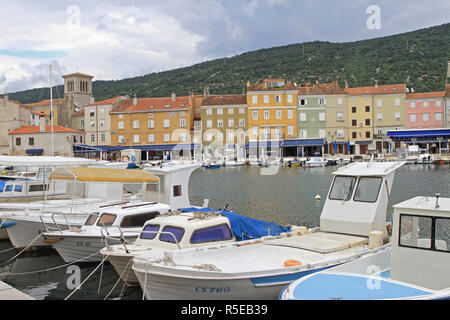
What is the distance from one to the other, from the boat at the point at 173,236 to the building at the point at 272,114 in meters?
65.6

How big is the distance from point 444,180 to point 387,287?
39.9 meters

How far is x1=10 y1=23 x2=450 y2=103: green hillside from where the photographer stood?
11756 centimetres

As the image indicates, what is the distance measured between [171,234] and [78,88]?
89366 mm

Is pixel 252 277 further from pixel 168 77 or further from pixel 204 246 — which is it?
pixel 168 77

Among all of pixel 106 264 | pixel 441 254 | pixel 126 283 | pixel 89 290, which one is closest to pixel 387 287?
pixel 441 254

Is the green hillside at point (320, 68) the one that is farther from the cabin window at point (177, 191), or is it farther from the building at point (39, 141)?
the cabin window at point (177, 191)

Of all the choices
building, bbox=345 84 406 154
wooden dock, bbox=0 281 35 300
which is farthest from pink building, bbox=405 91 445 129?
wooden dock, bbox=0 281 35 300

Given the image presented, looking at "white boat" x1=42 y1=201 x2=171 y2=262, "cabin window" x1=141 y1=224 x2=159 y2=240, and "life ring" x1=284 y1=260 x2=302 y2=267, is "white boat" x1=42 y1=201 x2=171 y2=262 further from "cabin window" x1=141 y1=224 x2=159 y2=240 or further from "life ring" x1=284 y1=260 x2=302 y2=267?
"life ring" x1=284 y1=260 x2=302 y2=267

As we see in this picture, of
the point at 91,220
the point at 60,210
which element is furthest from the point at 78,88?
the point at 91,220

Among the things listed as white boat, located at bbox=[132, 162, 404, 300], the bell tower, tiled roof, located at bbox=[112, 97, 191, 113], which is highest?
the bell tower

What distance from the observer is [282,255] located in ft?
38.4

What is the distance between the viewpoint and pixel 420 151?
254 feet

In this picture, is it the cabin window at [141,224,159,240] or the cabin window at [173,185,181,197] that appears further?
the cabin window at [173,185,181,197]

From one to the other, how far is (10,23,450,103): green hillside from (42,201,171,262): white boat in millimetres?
101894
